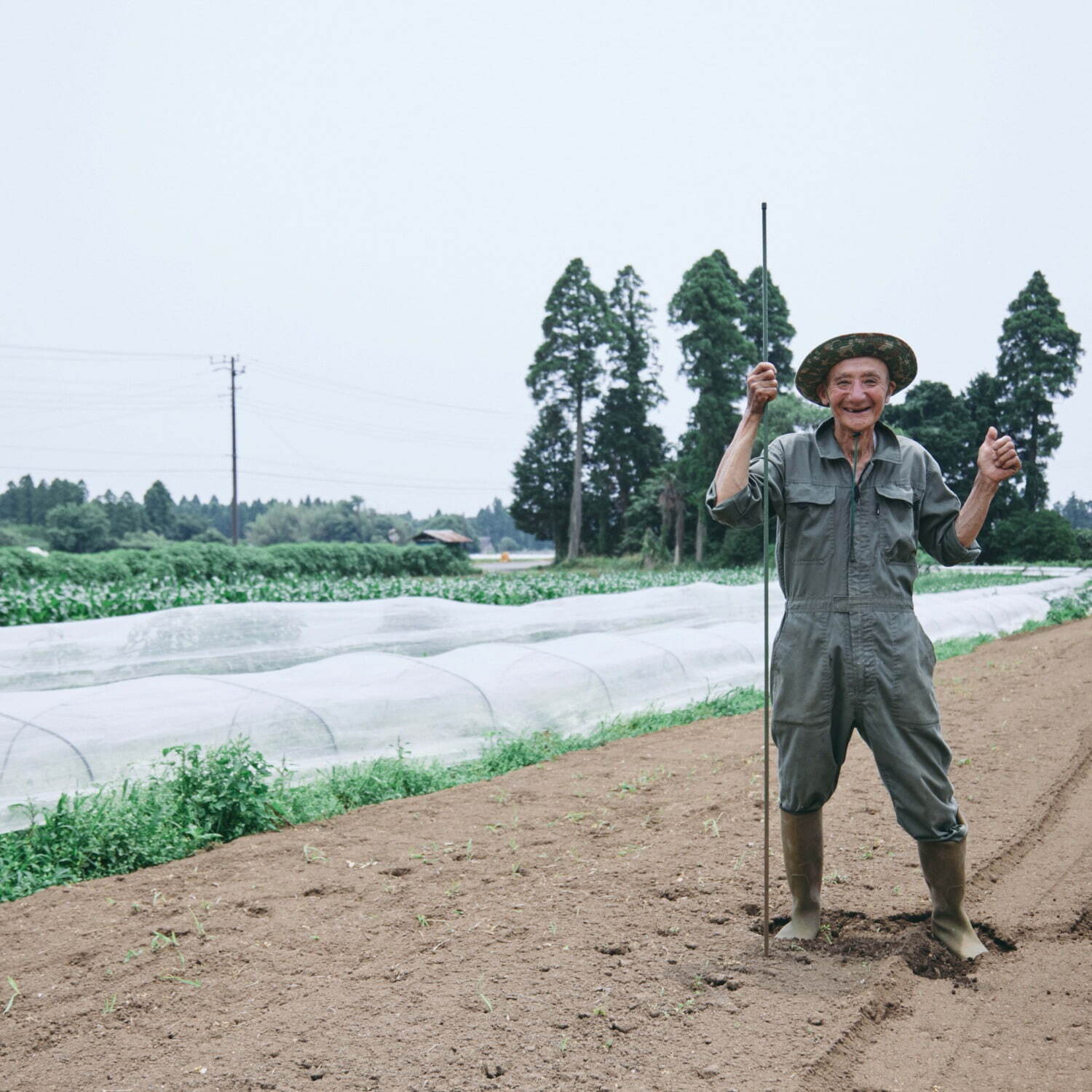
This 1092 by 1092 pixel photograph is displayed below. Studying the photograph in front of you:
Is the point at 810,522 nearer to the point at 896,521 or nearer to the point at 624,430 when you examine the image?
the point at 896,521

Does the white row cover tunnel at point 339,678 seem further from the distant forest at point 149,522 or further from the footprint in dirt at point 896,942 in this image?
the distant forest at point 149,522

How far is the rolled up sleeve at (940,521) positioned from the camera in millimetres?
2689

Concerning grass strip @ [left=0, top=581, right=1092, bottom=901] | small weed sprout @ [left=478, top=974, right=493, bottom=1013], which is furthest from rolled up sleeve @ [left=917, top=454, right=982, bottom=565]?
grass strip @ [left=0, top=581, right=1092, bottom=901]

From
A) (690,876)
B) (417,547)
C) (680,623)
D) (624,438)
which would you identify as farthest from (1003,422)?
(690,876)

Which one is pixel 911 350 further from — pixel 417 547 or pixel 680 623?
pixel 417 547

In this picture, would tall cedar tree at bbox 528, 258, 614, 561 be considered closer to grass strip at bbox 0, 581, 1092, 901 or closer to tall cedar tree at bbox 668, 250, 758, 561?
tall cedar tree at bbox 668, 250, 758, 561

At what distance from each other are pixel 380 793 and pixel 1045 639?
10266mm

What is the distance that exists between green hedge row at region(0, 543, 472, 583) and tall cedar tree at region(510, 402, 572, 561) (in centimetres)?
616

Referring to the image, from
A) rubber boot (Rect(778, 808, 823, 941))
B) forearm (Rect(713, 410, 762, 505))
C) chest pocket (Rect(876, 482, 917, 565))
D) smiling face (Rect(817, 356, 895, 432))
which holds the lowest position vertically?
rubber boot (Rect(778, 808, 823, 941))

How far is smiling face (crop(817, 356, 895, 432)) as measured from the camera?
2.67m

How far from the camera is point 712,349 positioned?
98.4 ft

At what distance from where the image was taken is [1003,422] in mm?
34781

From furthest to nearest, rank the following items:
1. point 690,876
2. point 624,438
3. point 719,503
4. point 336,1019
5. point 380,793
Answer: point 624,438 < point 380,793 < point 690,876 < point 719,503 < point 336,1019

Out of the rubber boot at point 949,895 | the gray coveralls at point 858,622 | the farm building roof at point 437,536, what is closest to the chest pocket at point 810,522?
the gray coveralls at point 858,622
